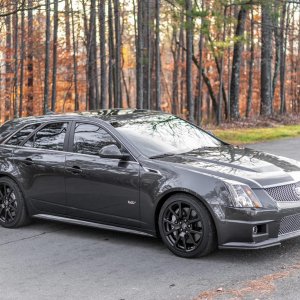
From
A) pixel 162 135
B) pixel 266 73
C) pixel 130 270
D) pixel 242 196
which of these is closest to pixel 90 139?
pixel 162 135

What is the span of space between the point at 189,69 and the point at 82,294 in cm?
1897

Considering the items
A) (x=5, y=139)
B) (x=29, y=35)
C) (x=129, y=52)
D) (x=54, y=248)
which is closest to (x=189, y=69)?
(x=29, y=35)

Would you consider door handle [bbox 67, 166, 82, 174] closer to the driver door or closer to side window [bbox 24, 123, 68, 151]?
the driver door

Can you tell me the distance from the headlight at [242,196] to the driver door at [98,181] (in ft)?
3.93

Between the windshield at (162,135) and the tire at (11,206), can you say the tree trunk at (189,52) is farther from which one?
the tire at (11,206)

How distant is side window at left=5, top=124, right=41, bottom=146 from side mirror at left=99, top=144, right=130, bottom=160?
1.65 metres

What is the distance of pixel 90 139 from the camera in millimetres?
6926

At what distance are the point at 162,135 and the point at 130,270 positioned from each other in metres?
2.01

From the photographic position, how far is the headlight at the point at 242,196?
5.48 m

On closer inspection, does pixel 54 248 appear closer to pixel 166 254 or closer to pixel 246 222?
pixel 166 254

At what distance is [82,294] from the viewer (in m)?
4.90

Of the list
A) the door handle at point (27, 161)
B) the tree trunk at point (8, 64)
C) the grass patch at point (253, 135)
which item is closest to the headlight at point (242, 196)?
the door handle at point (27, 161)

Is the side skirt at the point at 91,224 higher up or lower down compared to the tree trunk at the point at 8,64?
lower down

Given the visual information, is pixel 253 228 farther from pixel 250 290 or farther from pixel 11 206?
pixel 11 206
